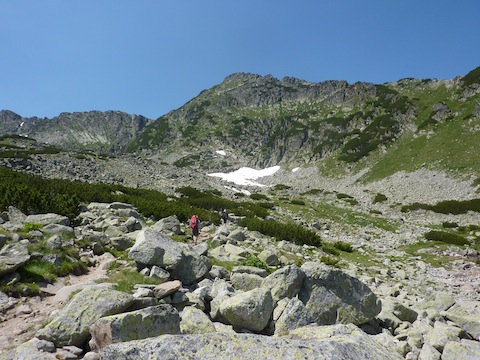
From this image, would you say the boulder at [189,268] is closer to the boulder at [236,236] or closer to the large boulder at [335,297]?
the large boulder at [335,297]

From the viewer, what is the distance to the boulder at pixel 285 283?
797 centimetres

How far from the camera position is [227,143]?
A: 139875 millimetres

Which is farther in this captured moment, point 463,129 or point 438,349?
point 463,129

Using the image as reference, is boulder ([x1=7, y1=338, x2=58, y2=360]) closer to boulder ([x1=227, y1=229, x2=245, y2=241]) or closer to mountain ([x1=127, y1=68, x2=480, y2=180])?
boulder ([x1=227, y1=229, x2=245, y2=241])

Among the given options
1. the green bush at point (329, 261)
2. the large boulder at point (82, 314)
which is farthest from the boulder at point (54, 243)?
the green bush at point (329, 261)

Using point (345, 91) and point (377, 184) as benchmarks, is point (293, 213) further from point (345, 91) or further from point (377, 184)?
point (345, 91)

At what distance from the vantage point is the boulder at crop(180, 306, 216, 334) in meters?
6.11

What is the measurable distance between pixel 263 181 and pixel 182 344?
9115 cm

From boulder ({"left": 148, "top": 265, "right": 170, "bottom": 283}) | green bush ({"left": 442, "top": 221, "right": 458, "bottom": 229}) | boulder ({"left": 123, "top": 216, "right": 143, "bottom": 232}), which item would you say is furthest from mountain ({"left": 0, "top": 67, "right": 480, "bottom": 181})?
boulder ({"left": 148, "top": 265, "right": 170, "bottom": 283})

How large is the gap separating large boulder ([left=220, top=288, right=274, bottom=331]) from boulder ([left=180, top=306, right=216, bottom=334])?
1.78 ft

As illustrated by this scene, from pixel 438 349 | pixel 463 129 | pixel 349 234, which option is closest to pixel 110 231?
pixel 438 349

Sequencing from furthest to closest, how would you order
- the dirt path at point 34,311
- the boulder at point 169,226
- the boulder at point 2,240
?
the boulder at point 169,226 < the boulder at point 2,240 < the dirt path at point 34,311

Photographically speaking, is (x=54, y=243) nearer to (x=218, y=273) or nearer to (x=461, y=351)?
(x=218, y=273)

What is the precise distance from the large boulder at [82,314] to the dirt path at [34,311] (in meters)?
0.71
